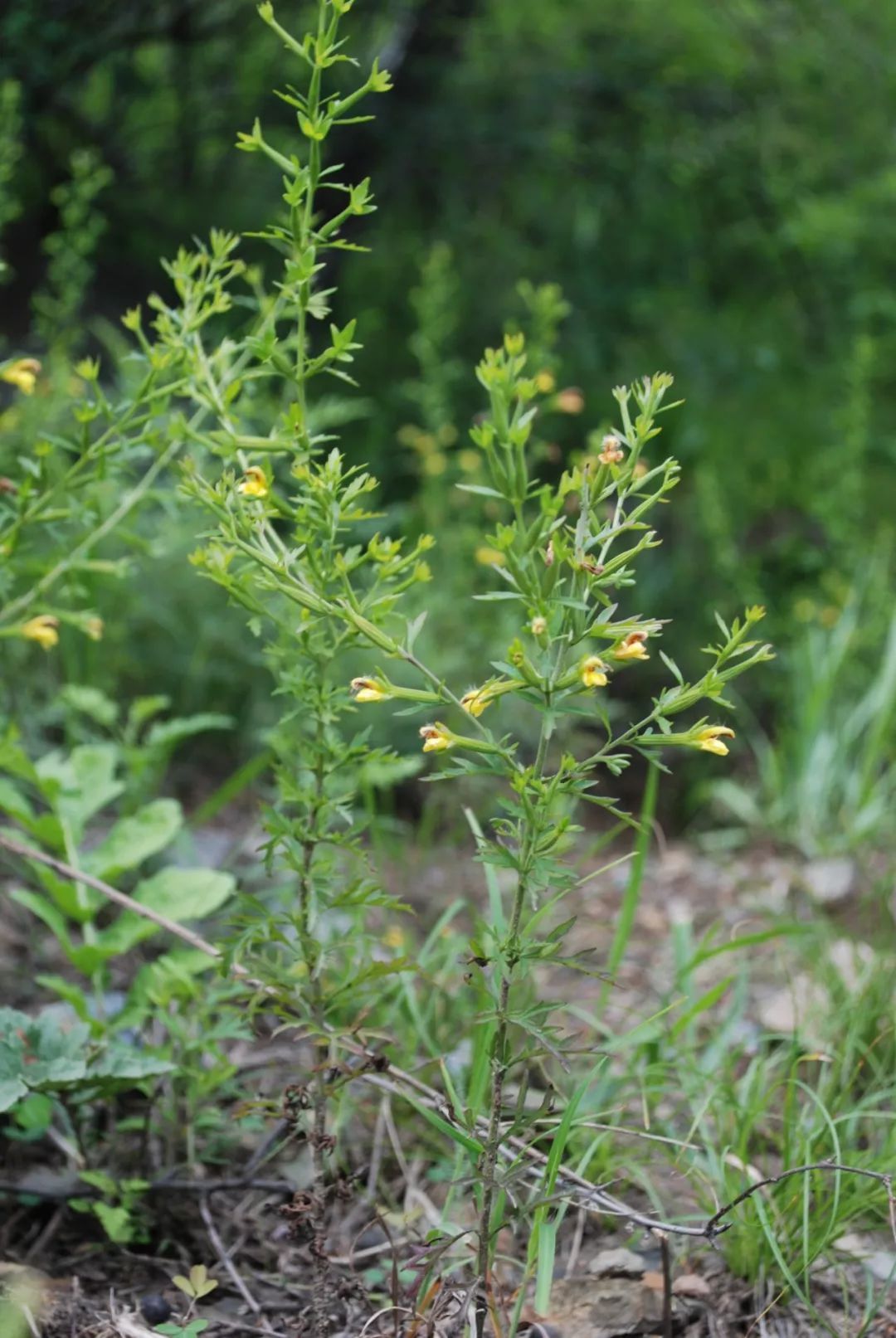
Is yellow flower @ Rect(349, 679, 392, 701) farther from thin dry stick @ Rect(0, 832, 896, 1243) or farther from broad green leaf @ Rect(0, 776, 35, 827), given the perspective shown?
broad green leaf @ Rect(0, 776, 35, 827)

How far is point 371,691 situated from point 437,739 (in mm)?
76

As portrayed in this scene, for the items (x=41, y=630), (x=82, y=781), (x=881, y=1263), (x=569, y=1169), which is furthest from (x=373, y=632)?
(x=881, y=1263)

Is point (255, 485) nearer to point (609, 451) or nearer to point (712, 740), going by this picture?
point (609, 451)

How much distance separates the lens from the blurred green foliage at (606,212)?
Result: 343 centimetres

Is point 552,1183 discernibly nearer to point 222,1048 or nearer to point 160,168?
point 222,1048

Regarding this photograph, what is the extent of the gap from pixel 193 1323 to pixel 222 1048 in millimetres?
701

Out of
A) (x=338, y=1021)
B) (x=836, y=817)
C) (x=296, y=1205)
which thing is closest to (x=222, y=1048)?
(x=338, y=1021)

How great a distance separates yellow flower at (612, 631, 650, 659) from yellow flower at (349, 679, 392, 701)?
0.67ft

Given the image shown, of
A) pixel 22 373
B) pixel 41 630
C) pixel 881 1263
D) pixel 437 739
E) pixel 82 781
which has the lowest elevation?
pixel 881 1263

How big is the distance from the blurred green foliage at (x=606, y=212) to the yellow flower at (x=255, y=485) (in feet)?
6.14

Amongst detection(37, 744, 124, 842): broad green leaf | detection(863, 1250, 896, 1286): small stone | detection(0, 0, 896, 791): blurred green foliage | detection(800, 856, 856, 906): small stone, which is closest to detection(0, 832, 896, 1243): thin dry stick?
detection(863, 1250, 896, 1286): small stone

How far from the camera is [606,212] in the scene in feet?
12.8

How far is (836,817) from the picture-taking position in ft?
9.80

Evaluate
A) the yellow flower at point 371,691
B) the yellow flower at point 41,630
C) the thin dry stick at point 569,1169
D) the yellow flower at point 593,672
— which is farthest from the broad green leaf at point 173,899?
the yellow flower at point 593,672
